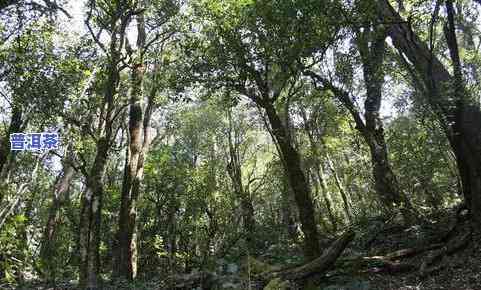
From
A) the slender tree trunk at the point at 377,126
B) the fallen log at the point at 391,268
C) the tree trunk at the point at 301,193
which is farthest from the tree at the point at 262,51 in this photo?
the slender tree trunk at the point at 377,126

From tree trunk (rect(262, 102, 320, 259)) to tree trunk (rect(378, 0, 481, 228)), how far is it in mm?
3669

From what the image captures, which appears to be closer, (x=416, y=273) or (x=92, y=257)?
(x=416, y=273)

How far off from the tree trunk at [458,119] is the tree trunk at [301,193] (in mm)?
3669

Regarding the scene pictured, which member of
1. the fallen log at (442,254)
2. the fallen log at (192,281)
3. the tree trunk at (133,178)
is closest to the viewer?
the fallen log at (192,281)

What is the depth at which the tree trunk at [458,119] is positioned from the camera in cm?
1112

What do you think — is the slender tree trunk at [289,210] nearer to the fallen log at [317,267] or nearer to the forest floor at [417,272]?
the forest floor at [417,272]

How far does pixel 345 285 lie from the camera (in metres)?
9.11

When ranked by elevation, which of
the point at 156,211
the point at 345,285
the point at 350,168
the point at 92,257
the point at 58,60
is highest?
the point at 58,60

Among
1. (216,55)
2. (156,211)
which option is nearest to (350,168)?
(156,211)

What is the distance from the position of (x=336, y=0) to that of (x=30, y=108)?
9192mm

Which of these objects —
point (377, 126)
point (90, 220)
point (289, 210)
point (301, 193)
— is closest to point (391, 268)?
point (301, 193)

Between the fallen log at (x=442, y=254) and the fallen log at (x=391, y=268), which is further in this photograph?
the fallen log at (x=391, y=268)

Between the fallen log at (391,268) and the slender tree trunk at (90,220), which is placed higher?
the slender tree trunk at (90,220)

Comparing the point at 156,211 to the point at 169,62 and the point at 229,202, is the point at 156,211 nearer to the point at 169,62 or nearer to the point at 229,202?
the point at 229,202
